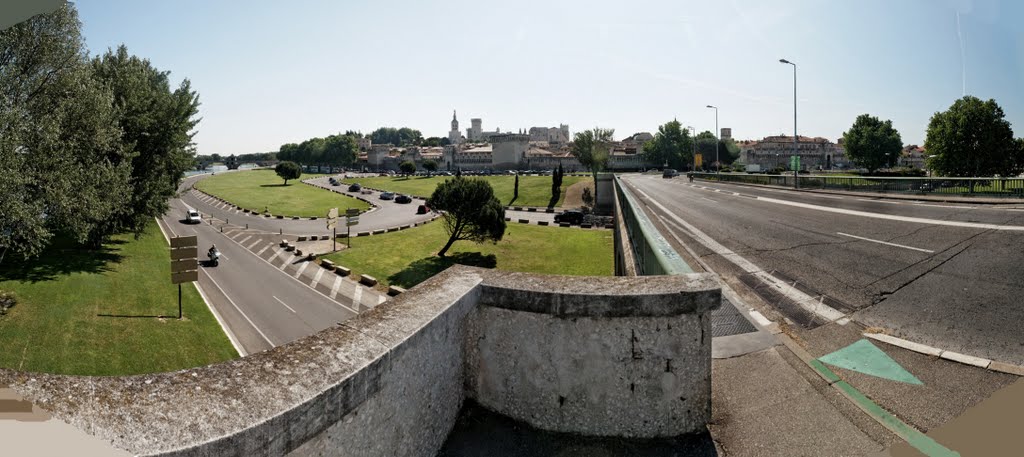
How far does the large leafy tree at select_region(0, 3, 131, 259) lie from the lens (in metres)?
15.5

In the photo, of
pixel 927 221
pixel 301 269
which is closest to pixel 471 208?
pixel 301 269

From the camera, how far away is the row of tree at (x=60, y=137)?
15711mm

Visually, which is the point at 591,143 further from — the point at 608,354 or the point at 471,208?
the point at 608,354

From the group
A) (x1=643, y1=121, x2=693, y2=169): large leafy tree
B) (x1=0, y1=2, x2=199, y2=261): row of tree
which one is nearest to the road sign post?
(x1=0, y1=2, x2=199, y2=261): row of tree

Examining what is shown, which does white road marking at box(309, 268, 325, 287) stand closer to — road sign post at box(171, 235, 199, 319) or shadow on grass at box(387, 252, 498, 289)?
shadow on grass at box(387, 252, 498, 289)

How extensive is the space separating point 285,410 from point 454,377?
218 cm

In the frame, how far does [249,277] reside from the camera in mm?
26047

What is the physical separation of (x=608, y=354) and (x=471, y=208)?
30.2m

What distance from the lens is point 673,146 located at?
401 feet

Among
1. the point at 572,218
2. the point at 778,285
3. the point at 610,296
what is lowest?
the point at 572,218

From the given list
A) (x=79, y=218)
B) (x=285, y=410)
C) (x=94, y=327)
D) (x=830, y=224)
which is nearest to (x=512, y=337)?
(x=285, y=410)

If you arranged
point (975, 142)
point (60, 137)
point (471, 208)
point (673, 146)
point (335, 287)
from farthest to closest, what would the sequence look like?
point (673, 146)
point (975, 142)
point (471, 208)
point (335, 287)
point (60, 137)

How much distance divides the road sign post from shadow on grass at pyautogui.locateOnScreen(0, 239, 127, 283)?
552 centimetres

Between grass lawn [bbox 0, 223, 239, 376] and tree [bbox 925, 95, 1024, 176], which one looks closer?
grass lawn [bbox 0, 223, 239, 376]
